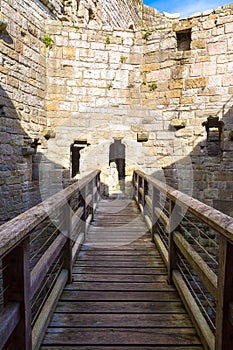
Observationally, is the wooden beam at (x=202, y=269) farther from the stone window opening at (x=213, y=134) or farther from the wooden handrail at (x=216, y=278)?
the stone window opening at (x=213, y=134)

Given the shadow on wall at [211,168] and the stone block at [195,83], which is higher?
the stone block at [195,83]

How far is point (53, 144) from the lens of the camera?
20.1 ft

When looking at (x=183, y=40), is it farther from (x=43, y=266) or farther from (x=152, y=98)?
(x=43, y=266)

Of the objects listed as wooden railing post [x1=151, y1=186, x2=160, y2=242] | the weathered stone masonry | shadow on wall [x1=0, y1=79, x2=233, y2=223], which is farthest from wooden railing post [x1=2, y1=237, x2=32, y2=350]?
the weathered stone masonry

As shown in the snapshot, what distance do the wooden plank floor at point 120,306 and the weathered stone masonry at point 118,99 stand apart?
8.34 feet

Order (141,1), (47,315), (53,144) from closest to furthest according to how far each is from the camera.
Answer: (47,315) → (53,144) → (141,1)

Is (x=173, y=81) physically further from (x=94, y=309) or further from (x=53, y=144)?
(x=94, y=309)

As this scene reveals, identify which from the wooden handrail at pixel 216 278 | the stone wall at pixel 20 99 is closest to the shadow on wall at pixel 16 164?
the stone wall at pixel 20 99

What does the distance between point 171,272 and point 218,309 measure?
1.10 metres

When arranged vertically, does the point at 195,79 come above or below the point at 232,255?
above

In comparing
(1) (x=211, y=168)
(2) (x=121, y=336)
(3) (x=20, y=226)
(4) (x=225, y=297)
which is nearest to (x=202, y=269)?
(4) (x=225, y=297)

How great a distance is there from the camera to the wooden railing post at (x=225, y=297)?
130 centimetres

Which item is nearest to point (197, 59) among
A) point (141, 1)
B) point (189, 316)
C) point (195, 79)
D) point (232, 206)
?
point (195, 79)

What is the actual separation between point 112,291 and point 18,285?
4.09 ft
